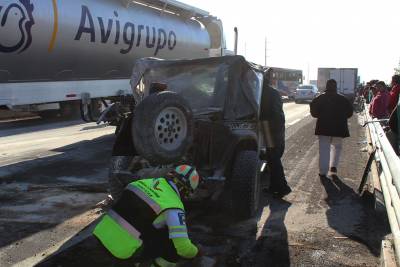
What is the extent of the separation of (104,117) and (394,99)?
5.43 m

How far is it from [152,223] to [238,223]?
2.48 meters

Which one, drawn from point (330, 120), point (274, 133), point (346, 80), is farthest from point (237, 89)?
point (346, 80)

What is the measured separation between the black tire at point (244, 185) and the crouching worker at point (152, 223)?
7.01 ft

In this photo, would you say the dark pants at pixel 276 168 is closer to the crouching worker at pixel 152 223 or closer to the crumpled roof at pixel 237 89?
the crumpled roof at pixel 237 89

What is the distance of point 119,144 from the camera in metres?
5.22

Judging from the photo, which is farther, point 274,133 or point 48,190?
point 48,190

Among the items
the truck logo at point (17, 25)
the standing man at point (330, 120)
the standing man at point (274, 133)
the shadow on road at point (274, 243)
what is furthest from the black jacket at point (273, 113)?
the truck logo at point (17, 25)

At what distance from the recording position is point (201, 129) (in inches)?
215

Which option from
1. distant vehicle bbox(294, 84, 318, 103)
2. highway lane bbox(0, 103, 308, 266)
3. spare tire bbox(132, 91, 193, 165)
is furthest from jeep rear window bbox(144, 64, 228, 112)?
distant vehicle bbox(294, 84, 318, 103)

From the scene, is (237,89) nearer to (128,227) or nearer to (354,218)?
(354,218)

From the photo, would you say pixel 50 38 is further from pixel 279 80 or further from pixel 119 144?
pixel 279 80

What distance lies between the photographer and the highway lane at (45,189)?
16.1 feet

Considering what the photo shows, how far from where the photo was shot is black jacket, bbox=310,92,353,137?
788cm

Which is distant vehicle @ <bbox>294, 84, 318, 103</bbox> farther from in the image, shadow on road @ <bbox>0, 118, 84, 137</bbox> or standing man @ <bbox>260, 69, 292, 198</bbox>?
standing man @ <bbox>260, 69, 292, 198</bbox>
